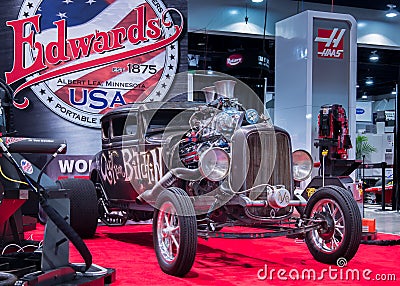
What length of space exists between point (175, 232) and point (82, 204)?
1.93 m

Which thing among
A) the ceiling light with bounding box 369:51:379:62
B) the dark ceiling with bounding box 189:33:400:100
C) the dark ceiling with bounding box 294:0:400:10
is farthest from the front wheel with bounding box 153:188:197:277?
the ceiling light with bounding box 369:51:379:62

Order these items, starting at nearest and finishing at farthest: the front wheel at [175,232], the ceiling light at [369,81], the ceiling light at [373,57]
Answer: the front wheel at [175,232]
the ceiling light at [373,57]
the ceiling light at [369,81]

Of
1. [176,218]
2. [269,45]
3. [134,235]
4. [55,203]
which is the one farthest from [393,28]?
[55,203]

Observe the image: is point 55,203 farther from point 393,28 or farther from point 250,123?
point 393,28

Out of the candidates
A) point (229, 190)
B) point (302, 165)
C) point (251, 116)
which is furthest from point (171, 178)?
point (302, 165)

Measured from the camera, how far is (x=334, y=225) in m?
4.66

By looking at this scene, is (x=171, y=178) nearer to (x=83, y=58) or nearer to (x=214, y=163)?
(x=214, y=163)

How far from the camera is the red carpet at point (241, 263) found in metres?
4.07

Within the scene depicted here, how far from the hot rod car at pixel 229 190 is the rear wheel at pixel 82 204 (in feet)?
2.64

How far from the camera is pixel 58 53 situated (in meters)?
7.51

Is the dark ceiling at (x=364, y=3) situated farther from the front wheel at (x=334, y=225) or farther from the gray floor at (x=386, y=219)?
the front wheel at (x=334, y=225)

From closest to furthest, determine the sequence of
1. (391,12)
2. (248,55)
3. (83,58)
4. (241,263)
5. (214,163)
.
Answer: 1. (214,163)
2. (241,263)
3. (83,58)
4. (391,12)
5. (248,55)

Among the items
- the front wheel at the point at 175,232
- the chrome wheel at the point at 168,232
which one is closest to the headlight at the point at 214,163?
the front wheel at the point at 175,232

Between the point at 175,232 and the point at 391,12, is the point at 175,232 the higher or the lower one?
the lower one
